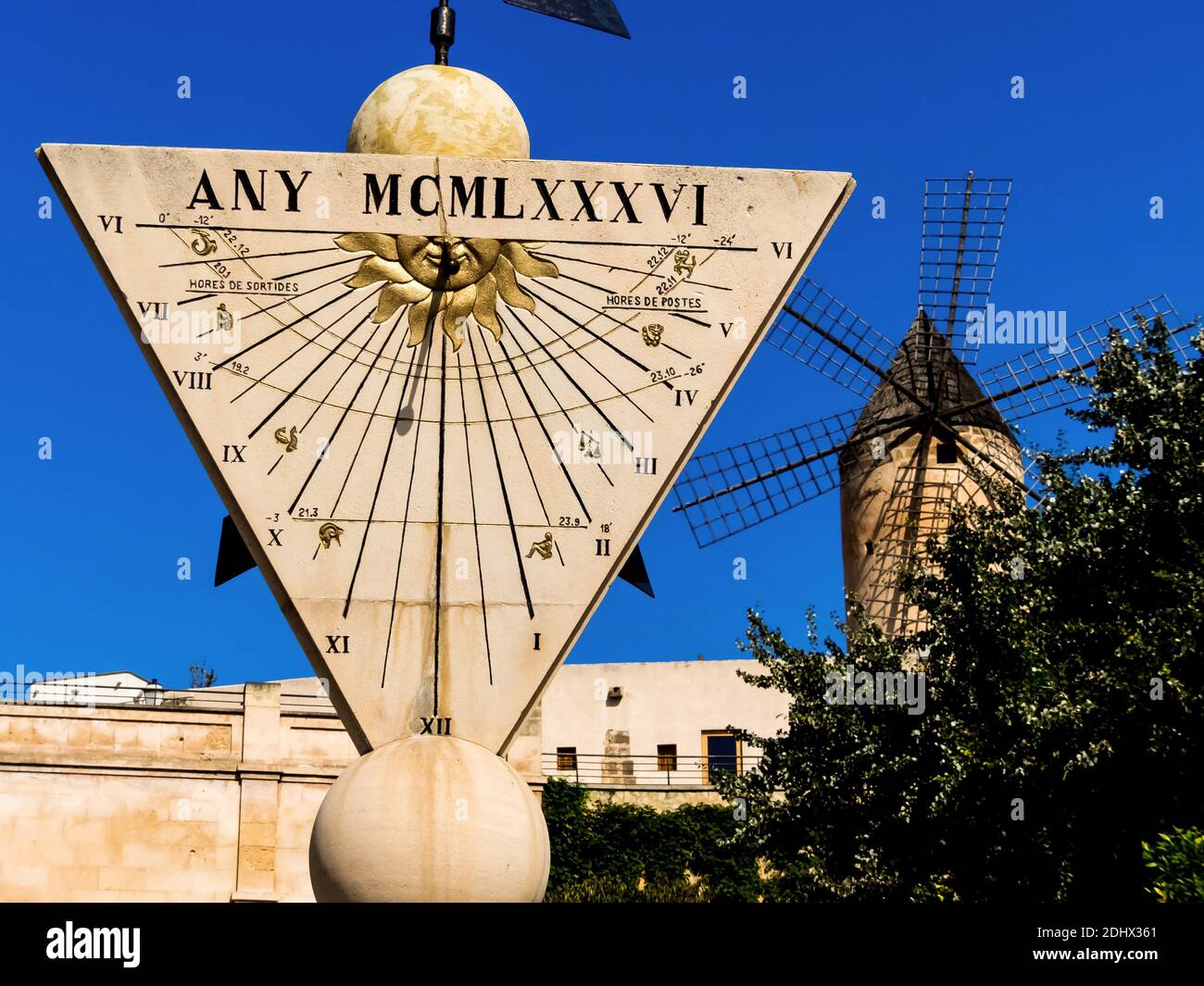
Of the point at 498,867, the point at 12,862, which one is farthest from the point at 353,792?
the point at 12,862

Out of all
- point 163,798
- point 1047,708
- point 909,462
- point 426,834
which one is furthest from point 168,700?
point 426,834

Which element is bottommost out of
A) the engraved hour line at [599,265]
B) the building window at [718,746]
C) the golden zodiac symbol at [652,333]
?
the building window at [718,746]

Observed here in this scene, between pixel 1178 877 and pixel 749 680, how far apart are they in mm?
13243

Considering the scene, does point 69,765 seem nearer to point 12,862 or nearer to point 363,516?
point 12,862

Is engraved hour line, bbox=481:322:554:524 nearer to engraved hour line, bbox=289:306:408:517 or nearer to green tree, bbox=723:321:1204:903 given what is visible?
engraved hour line, bbox=289:306:408:517

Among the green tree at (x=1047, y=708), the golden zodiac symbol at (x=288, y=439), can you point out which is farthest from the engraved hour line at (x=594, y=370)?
the green tree at (x=1047, y=708)

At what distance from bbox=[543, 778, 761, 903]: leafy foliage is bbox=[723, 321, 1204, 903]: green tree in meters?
12.3

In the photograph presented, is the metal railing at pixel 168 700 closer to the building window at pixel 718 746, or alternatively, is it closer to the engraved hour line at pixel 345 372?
the building window at pixel 718 746

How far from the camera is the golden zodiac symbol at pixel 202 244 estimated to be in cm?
1098

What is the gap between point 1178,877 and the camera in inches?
535

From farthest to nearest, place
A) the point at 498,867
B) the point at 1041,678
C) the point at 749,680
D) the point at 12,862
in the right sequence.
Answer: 1. the point at 12,862
2. the point at 749,680
3. the point at 1041,678
4. the point at 498,867

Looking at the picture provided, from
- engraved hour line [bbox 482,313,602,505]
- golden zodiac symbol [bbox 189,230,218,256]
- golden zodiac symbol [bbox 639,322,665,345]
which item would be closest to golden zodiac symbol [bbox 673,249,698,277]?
golden zodiac symbol [bbox 639,322,665,345]

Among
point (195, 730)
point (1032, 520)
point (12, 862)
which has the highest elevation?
point (1032, 520)

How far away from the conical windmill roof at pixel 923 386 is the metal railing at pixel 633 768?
1002cm
